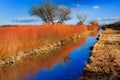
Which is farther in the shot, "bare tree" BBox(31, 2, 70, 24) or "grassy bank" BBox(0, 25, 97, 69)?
"bare tree" BBox(31, 2, 70, 24)

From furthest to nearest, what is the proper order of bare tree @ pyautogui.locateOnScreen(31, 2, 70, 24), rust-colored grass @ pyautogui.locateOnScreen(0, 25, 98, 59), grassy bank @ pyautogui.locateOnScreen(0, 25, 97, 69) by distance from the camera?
bare tree @ pyautogui.locateOnScreen(31, 2, 70, 24) → rust-colored grass @ pyautogui.locateOnScreen(0, 25, 98, 59) → grassy bank @ pyautogui.locateOnScreen(0, 25, 97, 69)

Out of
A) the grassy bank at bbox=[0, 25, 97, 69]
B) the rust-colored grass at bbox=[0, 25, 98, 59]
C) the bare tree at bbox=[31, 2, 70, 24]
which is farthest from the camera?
the bare tree at bbox=[31, 2, 70, 24]

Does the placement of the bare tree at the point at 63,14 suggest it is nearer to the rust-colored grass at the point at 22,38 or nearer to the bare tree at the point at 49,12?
the bare tree at the point at 49,12

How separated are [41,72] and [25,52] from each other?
21.5 feet

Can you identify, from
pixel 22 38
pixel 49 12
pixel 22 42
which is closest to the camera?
pixel 22 42

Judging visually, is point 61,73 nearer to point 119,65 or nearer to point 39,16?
point 119,65

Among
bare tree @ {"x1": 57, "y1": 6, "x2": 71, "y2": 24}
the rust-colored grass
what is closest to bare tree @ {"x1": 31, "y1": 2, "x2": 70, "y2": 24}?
bare tree @ {"x1": 57, "y1": 6, "x2": 71, "y2": 24}

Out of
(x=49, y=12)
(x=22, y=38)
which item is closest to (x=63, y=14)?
(x=49, y=12)

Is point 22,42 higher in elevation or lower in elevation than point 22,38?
lower

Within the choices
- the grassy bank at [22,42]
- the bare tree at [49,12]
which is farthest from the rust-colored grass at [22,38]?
the bare tree at [49,12]

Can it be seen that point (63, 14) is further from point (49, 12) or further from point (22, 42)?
point (22, 42)

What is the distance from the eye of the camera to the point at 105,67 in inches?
530

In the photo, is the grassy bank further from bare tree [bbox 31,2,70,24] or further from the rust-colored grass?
bare tree [bbox 31,2,70,24]

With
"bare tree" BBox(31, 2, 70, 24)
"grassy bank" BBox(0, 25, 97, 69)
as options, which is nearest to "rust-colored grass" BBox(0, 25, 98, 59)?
"grassy bank" BBox(0, 25, 97, 69)
